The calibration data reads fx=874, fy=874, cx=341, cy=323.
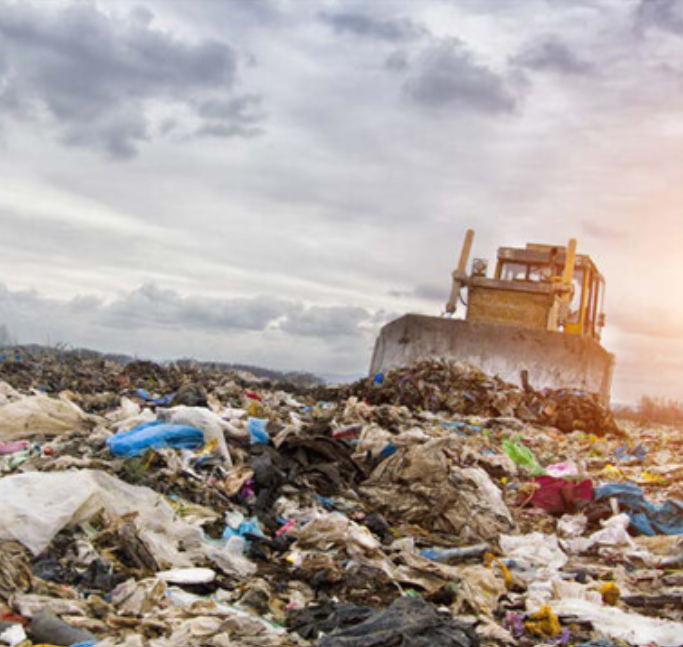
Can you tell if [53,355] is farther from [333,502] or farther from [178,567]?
[178,567]

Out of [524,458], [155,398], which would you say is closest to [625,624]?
[524,458]

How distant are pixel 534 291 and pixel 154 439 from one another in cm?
992

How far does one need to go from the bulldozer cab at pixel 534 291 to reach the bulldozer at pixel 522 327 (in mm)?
17

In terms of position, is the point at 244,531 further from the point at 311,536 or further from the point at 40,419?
the point at 40,419

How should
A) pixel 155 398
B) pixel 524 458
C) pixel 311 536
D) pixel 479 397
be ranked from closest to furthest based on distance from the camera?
pixel 311 536, pixel 524 458, pixel 155 398, pixel 479 397

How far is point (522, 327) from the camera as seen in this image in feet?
43.8

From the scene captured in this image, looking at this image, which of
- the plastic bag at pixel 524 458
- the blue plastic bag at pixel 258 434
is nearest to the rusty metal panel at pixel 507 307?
the plastic bag at pixel 524 458

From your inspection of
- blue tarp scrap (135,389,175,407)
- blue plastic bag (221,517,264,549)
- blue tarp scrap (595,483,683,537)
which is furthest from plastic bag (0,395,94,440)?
blue tarp scrap (595,483,683,537)

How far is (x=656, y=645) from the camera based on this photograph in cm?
399

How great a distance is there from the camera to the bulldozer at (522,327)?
13.4 metres

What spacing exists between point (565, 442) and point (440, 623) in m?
7.34

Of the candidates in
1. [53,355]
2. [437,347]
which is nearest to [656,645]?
[437,347]

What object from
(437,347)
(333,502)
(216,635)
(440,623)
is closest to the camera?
(216,635)

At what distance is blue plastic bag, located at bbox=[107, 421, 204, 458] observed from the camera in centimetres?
598
